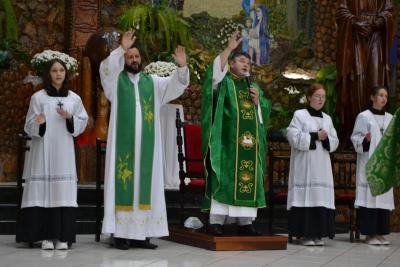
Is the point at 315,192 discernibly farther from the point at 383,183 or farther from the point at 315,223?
the point at 383,183

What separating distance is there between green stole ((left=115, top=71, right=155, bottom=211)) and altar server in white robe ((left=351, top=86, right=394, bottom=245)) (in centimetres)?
266

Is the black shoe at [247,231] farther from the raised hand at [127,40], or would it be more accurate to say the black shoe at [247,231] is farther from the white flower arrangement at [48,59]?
the white flower arrangement at [48,59]

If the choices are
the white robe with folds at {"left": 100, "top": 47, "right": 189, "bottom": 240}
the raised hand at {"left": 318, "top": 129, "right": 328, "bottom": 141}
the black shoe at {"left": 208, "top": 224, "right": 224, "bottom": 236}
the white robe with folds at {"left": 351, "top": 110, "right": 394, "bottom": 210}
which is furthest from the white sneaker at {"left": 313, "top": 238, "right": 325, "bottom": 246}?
the white robe with folds at {"left": 100, "top": 47, "right": 189, "bottom": 240}

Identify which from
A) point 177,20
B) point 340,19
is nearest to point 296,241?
point 340,19

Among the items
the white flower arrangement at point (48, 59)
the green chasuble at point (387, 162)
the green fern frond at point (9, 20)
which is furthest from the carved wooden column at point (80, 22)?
the green chasuble at point (387, 162)

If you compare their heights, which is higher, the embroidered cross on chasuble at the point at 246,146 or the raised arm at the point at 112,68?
the raised arm at the point at 112,68

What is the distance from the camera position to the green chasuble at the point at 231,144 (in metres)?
8.25

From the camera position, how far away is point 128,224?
7914mm

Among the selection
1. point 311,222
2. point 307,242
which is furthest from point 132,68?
point 307,242

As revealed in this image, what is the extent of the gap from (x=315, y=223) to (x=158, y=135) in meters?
2.08

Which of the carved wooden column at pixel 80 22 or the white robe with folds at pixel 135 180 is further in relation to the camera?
the carved wooden column at pixel 80 22

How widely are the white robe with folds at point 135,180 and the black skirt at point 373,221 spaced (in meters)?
2.55

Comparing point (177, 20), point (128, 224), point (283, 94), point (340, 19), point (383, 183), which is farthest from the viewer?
point (283, 94)

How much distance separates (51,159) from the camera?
7945mm
